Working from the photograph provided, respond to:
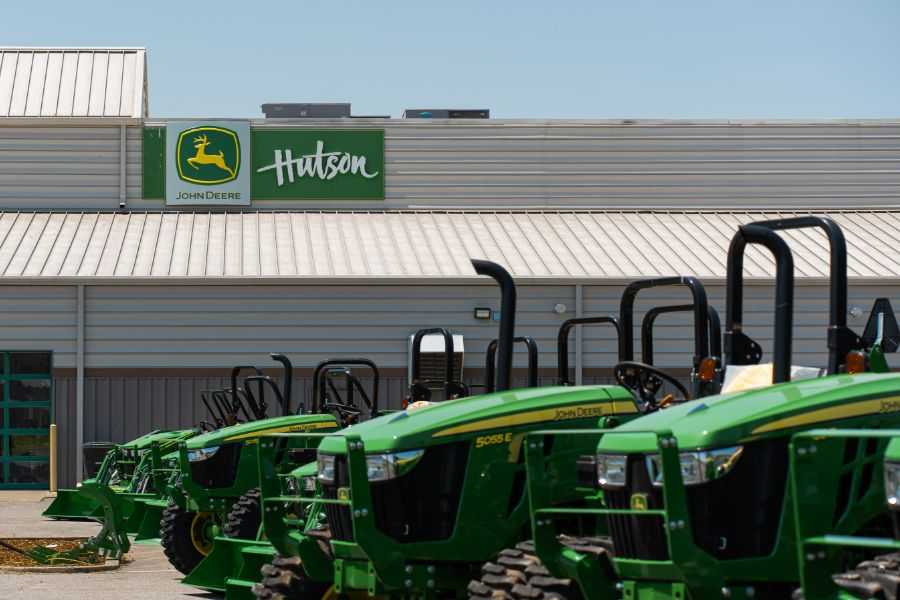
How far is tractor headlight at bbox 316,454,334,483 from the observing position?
9.35m

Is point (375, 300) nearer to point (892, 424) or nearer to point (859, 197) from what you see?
point (859, 197)

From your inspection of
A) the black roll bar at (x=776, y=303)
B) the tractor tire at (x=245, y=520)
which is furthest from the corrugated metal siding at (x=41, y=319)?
the black roll bar at (x=776, y=303)

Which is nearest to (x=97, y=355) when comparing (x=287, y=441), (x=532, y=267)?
(x=532, y=267)

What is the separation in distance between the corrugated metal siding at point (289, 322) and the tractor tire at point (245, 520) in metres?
14.4

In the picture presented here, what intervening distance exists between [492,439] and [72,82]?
26.9m

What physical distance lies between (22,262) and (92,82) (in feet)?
23.2

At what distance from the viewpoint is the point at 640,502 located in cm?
731

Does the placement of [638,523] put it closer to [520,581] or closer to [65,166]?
[520,581]

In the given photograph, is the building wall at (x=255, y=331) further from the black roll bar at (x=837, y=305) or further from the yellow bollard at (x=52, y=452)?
the black roll bar at (x=837, y=305)

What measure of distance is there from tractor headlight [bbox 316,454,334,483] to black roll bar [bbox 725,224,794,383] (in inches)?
97.6

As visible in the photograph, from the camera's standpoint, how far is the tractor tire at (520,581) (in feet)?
26.0

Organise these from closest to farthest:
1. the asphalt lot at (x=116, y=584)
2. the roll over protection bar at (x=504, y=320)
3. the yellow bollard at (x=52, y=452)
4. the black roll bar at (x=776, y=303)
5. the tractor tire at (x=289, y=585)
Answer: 1. the black roll bar at (x=776, y=303)
2. the roll over protection bar at (x=504, y=320)
3. the tractor tire at (x=289, y=585)
4. the asphalt lot at (x=116, y=584)
5. the yellow bollard at (x=52, y=452)

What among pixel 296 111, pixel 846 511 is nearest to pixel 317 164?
pixel 296 111

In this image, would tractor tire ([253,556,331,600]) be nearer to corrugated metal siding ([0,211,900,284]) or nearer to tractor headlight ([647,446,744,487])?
tractor headlight ([647,446,744,487])
